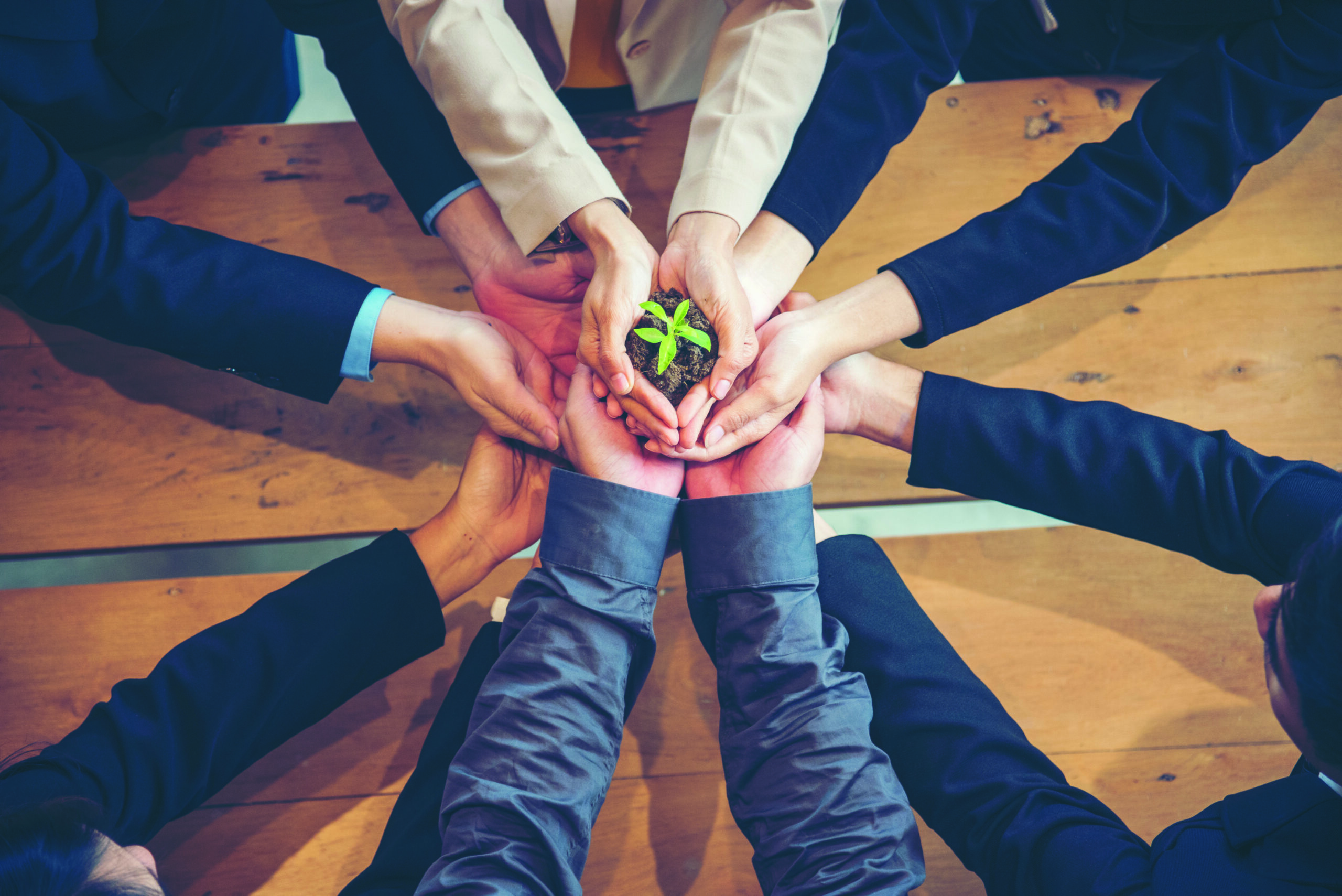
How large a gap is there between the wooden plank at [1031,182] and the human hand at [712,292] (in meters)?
0.36

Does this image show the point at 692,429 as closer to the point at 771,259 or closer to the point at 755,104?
the point at 771,259

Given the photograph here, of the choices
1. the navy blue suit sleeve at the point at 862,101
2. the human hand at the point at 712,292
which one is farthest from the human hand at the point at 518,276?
the navy blue suit sleeve at the point at 862,101

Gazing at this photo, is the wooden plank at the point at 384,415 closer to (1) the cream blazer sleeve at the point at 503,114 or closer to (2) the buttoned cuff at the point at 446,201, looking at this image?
(2) the buttoned cuff at the point at 446,201

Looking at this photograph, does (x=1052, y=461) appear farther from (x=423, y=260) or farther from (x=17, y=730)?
(x=17, y=730)

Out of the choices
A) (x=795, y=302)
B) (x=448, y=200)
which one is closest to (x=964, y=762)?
(x=795, y=302)

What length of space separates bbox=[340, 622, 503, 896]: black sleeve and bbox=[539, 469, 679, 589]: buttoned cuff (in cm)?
20

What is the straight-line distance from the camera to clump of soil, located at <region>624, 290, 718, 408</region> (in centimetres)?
137

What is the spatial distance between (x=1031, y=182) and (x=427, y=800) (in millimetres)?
1770

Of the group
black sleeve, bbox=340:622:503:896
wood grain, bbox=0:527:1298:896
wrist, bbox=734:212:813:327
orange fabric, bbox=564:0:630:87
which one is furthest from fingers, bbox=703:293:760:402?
orange fabric, bbox=564:0:630:87

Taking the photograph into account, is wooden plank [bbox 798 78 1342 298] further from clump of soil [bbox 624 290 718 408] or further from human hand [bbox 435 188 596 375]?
human hand [bbox 435 188 596 375]

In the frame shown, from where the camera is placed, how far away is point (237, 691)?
1275 millimetres

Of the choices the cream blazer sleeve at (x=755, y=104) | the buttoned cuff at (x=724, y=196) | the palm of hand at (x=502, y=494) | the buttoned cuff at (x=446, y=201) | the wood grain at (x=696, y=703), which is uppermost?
the cream blazer sleeve at (x=755, y=104)

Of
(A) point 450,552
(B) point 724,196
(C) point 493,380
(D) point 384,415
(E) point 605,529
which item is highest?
(B) point 724,196

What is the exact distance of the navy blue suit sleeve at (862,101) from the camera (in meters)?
1.49
